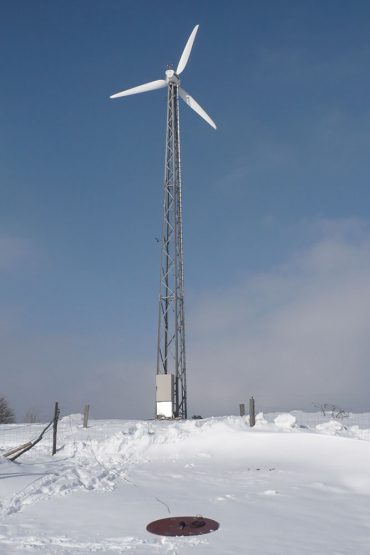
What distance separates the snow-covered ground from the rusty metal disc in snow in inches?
9.1

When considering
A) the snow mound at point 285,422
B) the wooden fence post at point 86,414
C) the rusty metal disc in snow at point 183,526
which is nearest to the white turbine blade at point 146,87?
the wooden fence post at point 86,414

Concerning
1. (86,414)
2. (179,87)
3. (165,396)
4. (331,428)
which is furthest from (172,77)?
(331,428)

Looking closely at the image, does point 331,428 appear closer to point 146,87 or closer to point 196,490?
point 196,490

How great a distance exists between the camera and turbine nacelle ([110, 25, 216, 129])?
3684 centimetres

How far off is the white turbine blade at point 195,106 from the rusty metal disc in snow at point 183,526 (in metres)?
34.0

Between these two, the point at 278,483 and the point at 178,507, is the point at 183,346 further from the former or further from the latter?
the point at 178,507

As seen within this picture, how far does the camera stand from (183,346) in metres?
30.8

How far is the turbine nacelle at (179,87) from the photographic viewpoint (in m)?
36.8

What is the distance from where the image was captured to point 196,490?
1204cm

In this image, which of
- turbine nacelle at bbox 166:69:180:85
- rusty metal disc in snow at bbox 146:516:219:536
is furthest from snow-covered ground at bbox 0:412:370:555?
turbine nacelle at bbox 166:69:180:85

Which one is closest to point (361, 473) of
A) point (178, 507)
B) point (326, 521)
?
point (326, 521)

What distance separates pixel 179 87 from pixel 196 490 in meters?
31.9

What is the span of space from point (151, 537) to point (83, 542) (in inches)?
42.2

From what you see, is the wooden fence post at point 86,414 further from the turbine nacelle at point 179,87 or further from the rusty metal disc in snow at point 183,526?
the turbine nacelle at point 179,87
